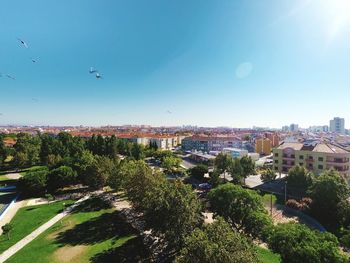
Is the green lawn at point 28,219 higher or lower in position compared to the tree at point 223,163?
lower

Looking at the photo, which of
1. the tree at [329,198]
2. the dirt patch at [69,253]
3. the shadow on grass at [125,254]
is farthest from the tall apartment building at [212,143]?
the dirt patch at [69,253]

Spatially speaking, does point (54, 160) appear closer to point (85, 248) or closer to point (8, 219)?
point (8, 219)

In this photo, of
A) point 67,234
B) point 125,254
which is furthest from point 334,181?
point 67,234

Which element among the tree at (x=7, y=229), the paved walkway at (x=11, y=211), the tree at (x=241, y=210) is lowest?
the paved walkway at (x=11, y=211)

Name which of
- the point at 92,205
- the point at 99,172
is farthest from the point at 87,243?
the point at 99,172

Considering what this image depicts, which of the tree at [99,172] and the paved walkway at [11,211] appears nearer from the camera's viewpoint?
the paved walkway at [11,211]

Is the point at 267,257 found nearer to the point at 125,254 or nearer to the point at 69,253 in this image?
the point at 125,254

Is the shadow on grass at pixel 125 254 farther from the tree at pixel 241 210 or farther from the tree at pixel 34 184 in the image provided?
the tree at pixel 34 184
